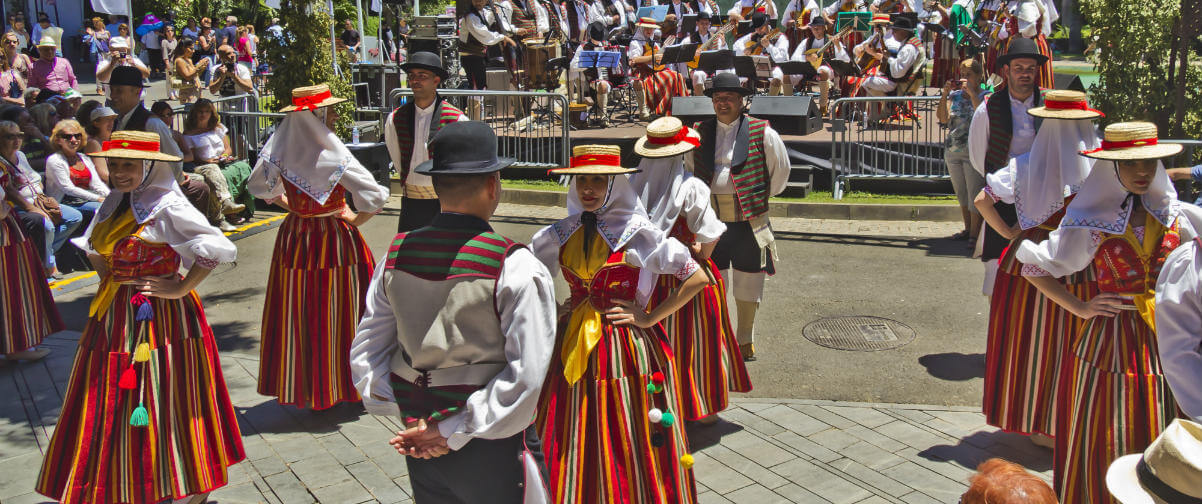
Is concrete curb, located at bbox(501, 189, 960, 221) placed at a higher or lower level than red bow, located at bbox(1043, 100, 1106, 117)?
lower

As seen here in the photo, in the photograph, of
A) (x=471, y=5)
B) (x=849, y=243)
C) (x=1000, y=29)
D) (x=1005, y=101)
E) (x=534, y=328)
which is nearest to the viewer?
(x=534, y=328)

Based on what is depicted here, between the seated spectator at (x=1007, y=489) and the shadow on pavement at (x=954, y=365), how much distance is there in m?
4.67

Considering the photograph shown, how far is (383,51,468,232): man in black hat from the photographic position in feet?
23.5

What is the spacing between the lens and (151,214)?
5.01 meters

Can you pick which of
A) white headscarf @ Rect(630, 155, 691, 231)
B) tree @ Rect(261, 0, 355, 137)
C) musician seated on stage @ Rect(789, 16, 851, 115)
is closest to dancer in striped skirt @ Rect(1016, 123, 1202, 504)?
white headscarf @ Rect(630, 155, 691, 231)

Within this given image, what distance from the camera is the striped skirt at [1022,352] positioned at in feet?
18.4

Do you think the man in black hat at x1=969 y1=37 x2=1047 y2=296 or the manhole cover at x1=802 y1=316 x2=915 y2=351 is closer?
the man in black hat at x1=969 y1=37 x2=1047 y2=296

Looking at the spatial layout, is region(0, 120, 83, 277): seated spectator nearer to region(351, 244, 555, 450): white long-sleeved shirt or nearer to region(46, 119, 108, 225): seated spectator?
region(46, 119, 108, 225): seated spectator

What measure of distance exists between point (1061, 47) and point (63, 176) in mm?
32624

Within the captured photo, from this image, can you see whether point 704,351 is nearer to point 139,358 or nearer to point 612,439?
point 612,439

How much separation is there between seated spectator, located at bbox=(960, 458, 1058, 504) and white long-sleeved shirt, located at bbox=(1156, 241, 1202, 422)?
131cm

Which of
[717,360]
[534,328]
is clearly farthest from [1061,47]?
[534,328]

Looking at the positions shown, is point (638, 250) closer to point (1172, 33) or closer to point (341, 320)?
point (341, 320)

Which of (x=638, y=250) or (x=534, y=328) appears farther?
(x=638, y=250)
